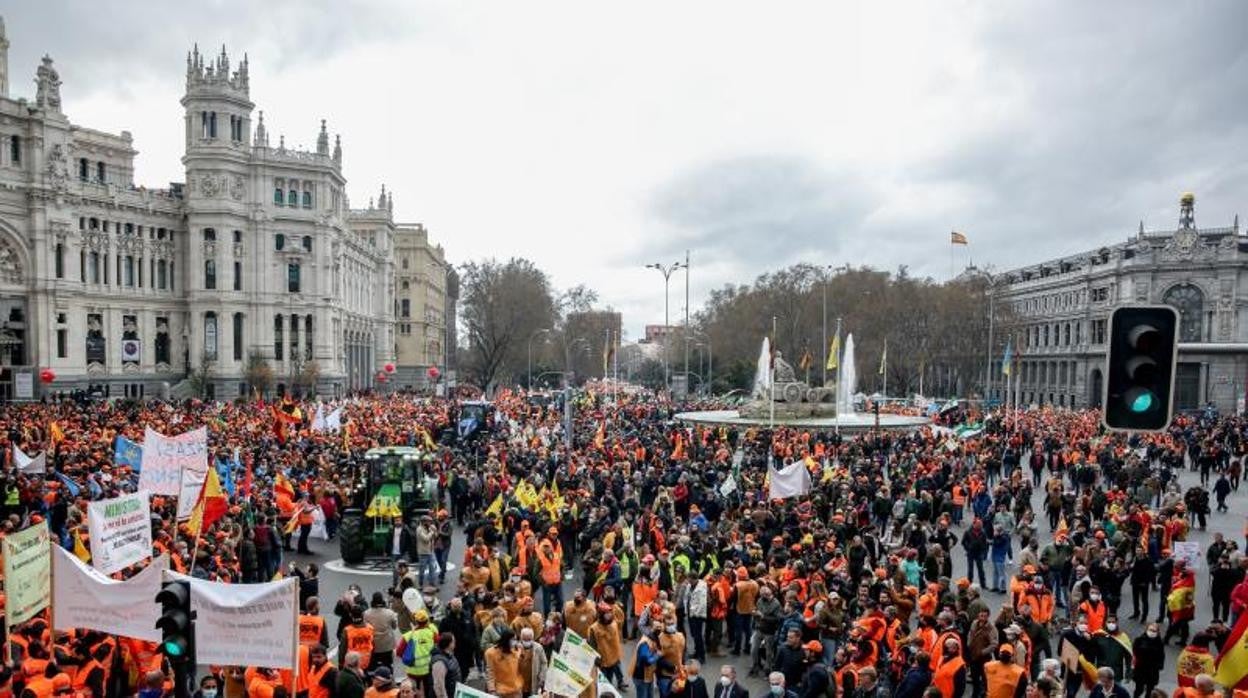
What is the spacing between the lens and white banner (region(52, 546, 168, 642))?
878 cm

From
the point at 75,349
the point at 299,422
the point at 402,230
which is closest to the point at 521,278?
the point at 402,230

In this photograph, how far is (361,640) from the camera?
977 cm

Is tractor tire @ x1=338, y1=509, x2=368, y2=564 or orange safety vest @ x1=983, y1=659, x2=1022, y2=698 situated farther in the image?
tractor tire @ x1=338, y1=509, x2=368, y2=564

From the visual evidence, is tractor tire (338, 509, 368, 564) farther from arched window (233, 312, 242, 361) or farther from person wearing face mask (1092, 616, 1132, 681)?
arched window (233, 312, 242, 361)

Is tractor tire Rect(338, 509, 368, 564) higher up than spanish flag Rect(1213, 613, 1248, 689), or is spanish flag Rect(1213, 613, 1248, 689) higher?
spanish flag Rect(1213, 613, 1248, 689)

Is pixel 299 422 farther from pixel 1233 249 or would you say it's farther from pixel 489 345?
pixel 1233 249

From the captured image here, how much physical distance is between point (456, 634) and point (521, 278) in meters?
82.4

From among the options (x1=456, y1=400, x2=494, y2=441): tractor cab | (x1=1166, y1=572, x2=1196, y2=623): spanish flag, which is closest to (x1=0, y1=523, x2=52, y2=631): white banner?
(x1=1166, y1=572, x2=1196, y2=623): spanish flag

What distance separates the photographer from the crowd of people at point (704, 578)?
928 cm

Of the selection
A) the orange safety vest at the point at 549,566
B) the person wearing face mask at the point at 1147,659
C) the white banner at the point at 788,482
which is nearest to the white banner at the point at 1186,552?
the person wearing face mask at the point at 1147,659

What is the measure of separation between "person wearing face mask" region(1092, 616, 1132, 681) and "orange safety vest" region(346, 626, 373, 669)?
26.7 ft

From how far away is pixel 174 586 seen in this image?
7012 mm

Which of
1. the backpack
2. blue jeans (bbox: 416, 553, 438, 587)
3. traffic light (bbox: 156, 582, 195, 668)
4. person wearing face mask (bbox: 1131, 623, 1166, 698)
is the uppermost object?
traffic light (bbox: 156, 582, 195, 668)

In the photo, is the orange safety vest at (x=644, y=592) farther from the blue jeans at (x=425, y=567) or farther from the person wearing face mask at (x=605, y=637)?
the blue jeans at (x=425, y=567)
